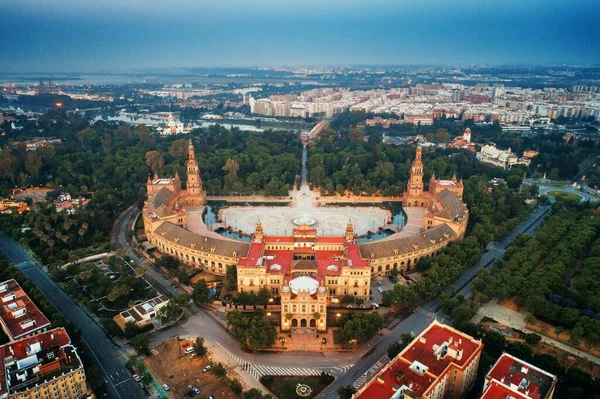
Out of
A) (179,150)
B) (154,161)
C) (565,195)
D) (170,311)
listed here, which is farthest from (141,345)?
(565,195)

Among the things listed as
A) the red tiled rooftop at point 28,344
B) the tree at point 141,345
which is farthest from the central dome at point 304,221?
the red tiled rooftop at point 28,344

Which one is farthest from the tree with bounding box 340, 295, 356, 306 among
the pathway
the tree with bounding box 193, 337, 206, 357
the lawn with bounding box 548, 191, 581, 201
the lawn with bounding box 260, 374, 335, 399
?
the lawn with bounding box 548, 191, 581, 201

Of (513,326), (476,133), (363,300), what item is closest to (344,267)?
(363,300)

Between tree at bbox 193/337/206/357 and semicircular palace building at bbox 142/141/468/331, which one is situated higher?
semicircular palace building at bbox 142/141/468/331

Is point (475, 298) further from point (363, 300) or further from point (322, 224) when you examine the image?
point (322, 224)

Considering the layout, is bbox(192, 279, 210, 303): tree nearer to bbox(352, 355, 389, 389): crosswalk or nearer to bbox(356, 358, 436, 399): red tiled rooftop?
bbox(352, 355, 389, 389): crosswalk

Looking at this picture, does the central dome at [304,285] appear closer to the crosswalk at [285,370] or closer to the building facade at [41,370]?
the crosswalk at [285,370]

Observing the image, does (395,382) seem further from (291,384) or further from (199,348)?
(199,348)

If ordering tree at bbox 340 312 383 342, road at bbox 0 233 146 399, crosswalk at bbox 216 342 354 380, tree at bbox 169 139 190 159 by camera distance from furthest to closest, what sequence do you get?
tree at bbox 169 139 190 159 → tree at bbox 340 312 383 342 → crosswalk at bbox 216 342 354 380 → road at bbox 0 233 146 399
